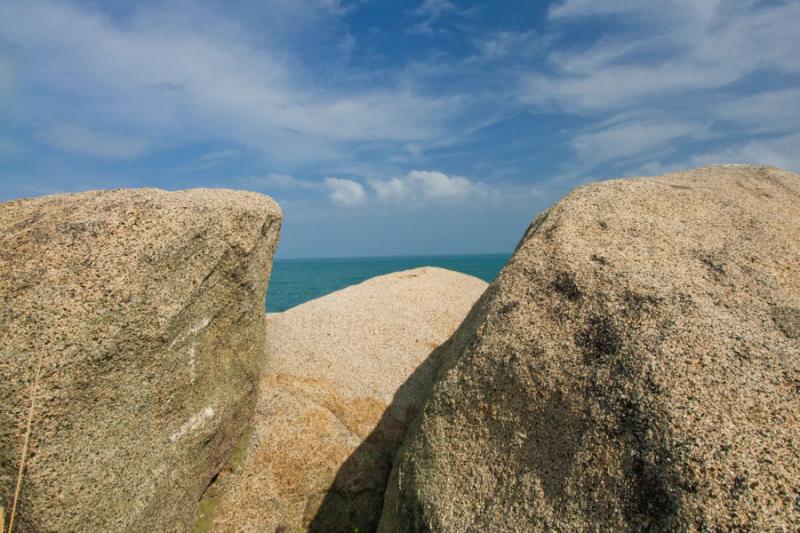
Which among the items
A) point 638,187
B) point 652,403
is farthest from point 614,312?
point 638,187

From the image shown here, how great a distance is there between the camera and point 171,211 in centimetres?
483

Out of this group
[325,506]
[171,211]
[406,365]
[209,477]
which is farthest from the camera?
[406,365]

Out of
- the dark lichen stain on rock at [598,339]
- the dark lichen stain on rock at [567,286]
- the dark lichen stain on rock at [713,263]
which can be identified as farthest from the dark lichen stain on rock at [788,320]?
the dark lichen stain on rock at [567,286]

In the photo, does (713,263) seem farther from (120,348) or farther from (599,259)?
(120,348)

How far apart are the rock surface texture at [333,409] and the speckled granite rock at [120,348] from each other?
68cm

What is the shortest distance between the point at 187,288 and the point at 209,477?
229 cm

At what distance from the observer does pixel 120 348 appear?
420 centimetres

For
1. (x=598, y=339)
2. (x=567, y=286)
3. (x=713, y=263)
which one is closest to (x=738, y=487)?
(x=598, y=339)

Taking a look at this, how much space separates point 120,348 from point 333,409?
325 cm

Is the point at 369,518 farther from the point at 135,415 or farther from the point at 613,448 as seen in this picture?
the point at 613,448

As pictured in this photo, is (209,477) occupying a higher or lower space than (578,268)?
lower

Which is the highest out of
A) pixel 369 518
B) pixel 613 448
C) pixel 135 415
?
pixel 135 415

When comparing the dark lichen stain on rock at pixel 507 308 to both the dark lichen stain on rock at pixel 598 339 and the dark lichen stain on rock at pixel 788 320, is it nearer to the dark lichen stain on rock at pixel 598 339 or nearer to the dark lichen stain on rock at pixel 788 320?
the dark lichen stain on rock at pixel 598 339

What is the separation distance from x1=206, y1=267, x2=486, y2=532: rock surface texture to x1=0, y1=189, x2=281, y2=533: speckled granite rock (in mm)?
679
